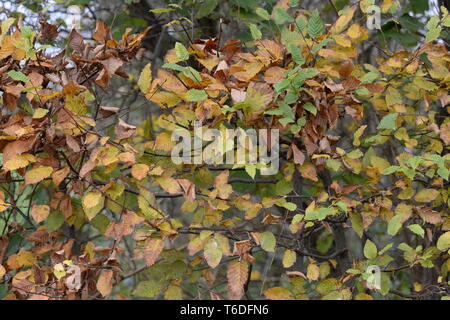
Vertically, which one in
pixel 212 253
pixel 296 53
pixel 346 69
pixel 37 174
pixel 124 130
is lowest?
pixel 212 253

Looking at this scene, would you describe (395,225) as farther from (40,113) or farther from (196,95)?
(40,113)

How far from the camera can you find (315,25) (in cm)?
184

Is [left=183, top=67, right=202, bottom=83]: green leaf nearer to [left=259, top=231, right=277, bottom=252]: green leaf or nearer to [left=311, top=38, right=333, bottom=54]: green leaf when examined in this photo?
[left=311, top=38, right=333, bottom=54]: green leaf

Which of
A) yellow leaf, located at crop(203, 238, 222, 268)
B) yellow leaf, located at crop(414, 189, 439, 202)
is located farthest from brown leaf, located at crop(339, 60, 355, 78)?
yellow leaf, located at crop(203, 238, 222, 268)

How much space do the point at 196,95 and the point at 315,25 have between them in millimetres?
421

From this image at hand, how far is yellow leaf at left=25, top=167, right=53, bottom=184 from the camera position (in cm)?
189

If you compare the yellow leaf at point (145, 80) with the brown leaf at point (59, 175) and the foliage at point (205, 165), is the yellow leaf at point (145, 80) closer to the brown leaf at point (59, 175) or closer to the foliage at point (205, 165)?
the foliage at point (205, 165)

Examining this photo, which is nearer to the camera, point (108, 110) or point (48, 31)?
point (108, 110)

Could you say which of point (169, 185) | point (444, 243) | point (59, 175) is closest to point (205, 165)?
point (169, 185)

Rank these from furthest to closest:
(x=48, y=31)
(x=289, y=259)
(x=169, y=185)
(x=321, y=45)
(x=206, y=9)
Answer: (x=206, y=9), (x=48, y=31), (x=289, y=259), (x=169, y=185), (x=321, y=45)
